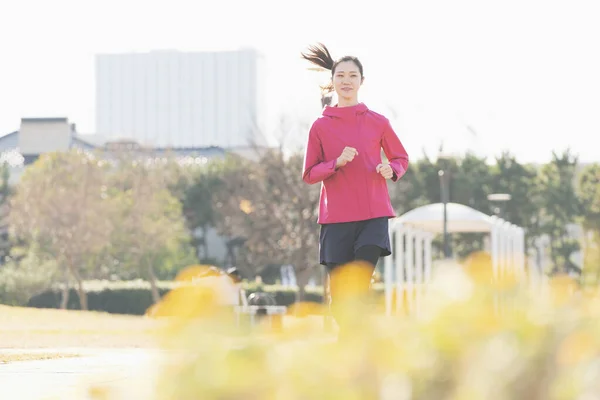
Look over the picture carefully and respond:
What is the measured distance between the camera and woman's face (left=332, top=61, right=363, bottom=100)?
7.15 meters

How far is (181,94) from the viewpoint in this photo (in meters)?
186

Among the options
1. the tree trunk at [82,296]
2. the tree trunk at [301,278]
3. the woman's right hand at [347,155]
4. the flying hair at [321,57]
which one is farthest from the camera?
the tree trunk at [301,278]

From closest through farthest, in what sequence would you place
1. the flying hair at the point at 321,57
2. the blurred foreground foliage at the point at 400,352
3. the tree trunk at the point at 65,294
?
the blurred foreground foliage at the point at 400,352 → the flying hair at the point at 321,57 → the tree trunk at the point at 65,294

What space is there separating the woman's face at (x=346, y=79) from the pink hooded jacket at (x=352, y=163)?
9 centimetres

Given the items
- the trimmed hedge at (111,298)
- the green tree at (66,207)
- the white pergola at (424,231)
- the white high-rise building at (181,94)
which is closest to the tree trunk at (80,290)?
the green tree at (66,207)

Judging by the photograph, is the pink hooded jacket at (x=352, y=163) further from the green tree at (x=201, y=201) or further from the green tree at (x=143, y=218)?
the green tree at (x=201, y=201)

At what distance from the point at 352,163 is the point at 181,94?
590ft

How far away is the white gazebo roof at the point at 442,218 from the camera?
95.6ft

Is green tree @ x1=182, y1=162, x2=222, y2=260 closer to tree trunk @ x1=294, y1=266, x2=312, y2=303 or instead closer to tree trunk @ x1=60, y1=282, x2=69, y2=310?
tree trunk @ x1=294, y1=266, x2=312, y2=303

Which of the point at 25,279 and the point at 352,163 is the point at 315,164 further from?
the point at 25,279

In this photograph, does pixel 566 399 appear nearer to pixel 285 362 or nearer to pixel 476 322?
pixel 476 322

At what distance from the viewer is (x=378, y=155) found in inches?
284

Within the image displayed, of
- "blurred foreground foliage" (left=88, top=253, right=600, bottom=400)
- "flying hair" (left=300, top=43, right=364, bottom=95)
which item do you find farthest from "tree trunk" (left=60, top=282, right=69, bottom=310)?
"blurred foreground foliage" (left=88, top=253, right=600, bottom=400)

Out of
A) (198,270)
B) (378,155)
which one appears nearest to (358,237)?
(378,155)
